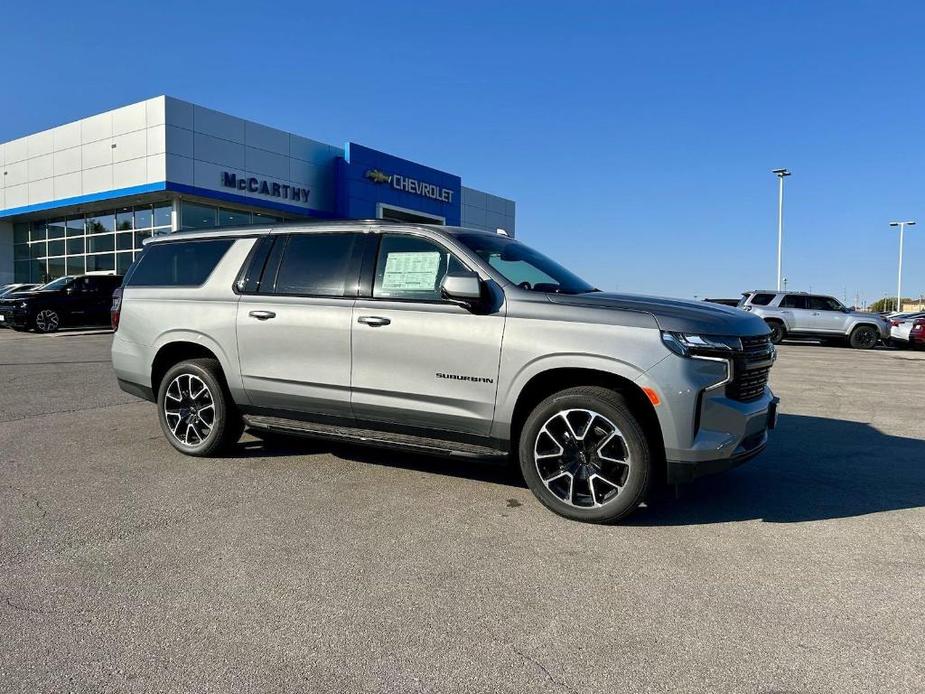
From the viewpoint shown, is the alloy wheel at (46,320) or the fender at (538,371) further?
the alloy wheel at (46,320)

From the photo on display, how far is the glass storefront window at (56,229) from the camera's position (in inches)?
1182

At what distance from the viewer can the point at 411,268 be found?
464cm

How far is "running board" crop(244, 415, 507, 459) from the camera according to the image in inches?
170

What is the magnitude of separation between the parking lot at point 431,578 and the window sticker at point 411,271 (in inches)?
57.0

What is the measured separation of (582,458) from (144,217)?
26865 mm

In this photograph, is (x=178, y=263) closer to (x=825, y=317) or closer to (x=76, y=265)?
(x=825, y=317)

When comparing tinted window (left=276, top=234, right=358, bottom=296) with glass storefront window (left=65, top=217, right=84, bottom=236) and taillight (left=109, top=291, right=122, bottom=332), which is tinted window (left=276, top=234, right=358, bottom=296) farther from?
glass storefront window (left=65, top=217, right=84, bottom=236)

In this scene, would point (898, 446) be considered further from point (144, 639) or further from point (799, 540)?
point (144, 639)

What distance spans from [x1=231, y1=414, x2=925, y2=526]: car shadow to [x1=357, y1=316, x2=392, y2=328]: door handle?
42.6 inches

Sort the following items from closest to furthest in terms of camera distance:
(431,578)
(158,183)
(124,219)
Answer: (431,578)
(158,183)
(124,219)

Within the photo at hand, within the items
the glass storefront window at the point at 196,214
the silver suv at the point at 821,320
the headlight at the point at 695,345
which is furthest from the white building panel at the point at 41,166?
the headlight at the point at 695,345

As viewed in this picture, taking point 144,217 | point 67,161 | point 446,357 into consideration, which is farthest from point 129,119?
point 446,357

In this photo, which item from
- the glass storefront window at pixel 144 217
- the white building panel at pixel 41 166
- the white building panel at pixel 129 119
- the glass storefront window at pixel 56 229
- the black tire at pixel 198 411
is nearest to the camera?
the black tire at pixel 198 411

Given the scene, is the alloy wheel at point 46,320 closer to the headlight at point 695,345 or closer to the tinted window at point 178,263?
the tinted window at point 178,263
